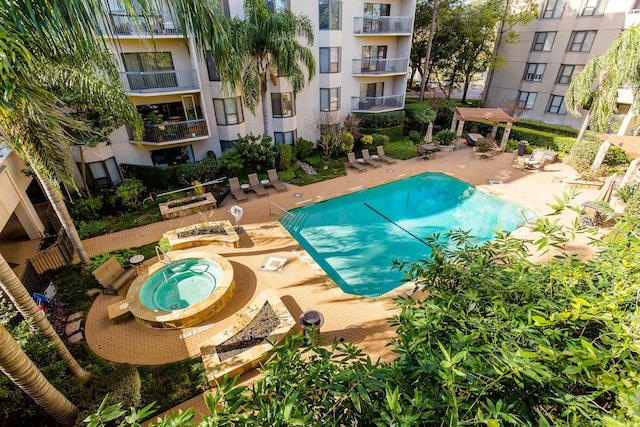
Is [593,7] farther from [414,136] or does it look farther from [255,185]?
[255,185]

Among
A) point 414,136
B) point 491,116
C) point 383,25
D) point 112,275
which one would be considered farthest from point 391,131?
point 112,275

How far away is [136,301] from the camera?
10.7 metres

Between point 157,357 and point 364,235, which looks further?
point 364,235

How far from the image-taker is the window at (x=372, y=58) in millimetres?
24969

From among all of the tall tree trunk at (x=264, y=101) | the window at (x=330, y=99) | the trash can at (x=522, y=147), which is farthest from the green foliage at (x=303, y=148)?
the trash can at (x=522, y=147)

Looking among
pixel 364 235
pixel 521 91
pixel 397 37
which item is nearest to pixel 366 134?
pixel 397 37

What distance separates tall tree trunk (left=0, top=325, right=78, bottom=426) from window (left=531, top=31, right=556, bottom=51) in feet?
128

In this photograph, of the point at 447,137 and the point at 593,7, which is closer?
the point at 593,7

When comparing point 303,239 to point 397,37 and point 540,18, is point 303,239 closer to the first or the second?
point 397,37

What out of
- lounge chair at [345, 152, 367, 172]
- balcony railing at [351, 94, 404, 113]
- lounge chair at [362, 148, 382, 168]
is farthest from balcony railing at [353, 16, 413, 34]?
lounge chair at [345, 152, 367, 172]

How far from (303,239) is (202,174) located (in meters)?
8.58

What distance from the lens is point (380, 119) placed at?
85.7ft

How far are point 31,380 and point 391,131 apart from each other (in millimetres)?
26180

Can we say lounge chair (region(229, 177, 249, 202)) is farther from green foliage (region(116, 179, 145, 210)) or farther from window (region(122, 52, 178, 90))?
window (region(122, 52, 178, 90))
